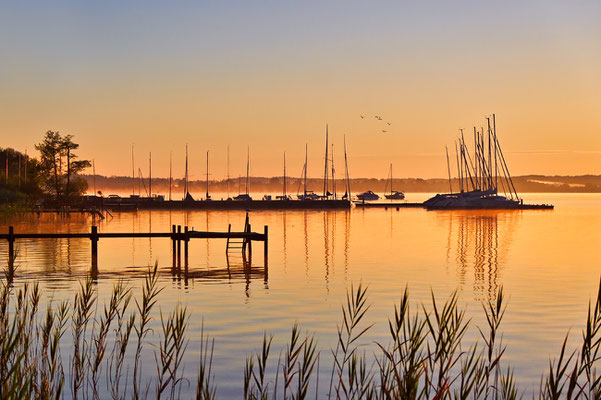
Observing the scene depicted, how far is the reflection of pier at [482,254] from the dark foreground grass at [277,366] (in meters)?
12.9

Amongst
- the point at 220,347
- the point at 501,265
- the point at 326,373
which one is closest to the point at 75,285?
the point at 220,347

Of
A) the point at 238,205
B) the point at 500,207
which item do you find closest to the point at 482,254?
the point at 500,207

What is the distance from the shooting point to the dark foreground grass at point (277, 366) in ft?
27.5

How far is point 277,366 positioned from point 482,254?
130 ft

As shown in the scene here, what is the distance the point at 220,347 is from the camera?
66.5ft

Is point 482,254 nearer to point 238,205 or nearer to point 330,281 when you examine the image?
point 330,281

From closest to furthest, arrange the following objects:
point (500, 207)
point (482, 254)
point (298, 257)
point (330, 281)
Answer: point (330, 281) → point (298, 257) → point (482, 254) → point (500, 207)

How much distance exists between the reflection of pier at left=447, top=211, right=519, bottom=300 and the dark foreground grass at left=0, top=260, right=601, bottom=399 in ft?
42.3

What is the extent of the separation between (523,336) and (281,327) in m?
7.19

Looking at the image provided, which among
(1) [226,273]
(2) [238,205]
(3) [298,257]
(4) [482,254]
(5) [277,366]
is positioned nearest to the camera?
(5) [277,366]

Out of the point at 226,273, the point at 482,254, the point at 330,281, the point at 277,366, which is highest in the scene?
the point at 277,366

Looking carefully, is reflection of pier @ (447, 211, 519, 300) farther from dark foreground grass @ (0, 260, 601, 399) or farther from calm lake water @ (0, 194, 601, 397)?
dark foreground grass @ (0, 260, 601, 399)

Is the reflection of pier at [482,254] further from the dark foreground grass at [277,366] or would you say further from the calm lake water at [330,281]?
the dark foreground grass at [277,366]

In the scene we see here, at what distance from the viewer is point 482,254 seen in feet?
177
